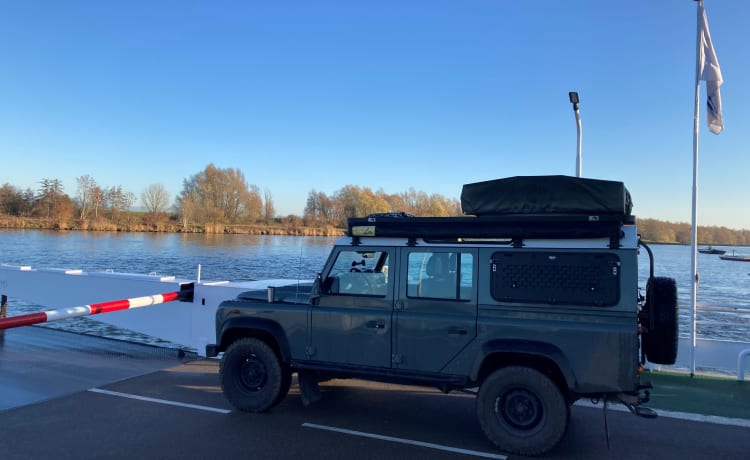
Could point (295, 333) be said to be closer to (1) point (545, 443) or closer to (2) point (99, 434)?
(2) point (99, 434)

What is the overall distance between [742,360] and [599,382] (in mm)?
4567

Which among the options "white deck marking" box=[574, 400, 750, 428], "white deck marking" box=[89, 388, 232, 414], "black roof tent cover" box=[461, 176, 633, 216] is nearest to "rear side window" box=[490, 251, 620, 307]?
"black roof tent cover" box=[461, 176, 633, 216]

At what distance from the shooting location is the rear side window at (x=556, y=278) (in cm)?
467

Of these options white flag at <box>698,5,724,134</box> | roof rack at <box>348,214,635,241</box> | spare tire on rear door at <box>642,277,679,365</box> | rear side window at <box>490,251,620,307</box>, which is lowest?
spare tire on rear door at <box>642,277,679,365</box>

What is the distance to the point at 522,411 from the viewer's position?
4895mm

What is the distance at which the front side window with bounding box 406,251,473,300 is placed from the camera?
522cm

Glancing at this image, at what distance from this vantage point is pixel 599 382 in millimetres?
4574

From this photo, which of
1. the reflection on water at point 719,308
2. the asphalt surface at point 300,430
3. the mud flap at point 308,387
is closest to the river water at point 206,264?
the reflection on water at point 719,308

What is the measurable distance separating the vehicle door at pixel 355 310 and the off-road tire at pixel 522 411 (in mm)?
1074

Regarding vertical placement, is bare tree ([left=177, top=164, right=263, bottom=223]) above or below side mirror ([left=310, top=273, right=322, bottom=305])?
above

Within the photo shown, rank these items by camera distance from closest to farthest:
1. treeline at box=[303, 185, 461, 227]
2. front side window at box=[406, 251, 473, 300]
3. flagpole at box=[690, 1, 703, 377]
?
1. front side window at box=[406, 251, 473, 300]
2. flagpole at box=[690, 1, 703, 377]
3. treeline at box=[303, 185, 461, 227]

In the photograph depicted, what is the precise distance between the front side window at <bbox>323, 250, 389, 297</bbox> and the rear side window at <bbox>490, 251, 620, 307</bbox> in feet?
3.87

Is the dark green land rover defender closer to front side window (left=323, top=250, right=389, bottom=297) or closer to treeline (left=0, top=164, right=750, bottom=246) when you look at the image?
front side window (left=323, top=250, right=389, bottom=297)

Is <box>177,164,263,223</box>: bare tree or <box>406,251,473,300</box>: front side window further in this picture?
<box>177,164,263,223</box>: bare tree
